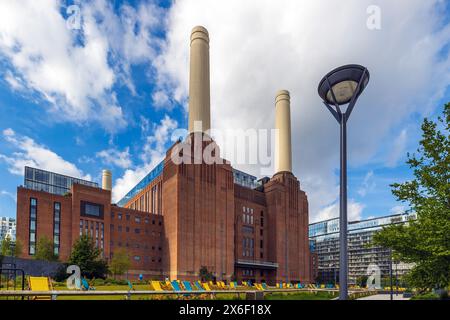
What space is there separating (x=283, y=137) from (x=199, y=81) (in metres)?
29.6

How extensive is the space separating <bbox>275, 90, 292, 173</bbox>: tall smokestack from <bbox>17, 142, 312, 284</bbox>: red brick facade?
1193cm

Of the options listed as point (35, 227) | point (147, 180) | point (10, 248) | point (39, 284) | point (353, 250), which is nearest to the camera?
point (39, 284)

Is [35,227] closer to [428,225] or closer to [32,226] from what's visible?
[32,226]

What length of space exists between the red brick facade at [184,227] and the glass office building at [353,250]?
2124 inches

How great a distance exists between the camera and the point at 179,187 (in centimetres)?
6894

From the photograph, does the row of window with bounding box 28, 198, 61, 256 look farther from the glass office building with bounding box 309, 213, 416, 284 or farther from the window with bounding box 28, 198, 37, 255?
the glass office building with bounding box 309, 213, 416, 284

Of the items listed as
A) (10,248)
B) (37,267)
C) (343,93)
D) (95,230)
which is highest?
(343,93)

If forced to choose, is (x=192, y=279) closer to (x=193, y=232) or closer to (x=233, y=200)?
(x=193, y=232)

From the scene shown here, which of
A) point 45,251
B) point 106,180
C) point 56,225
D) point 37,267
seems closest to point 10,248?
point 45,251

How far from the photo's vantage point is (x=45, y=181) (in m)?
108

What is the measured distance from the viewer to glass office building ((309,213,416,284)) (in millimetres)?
132000

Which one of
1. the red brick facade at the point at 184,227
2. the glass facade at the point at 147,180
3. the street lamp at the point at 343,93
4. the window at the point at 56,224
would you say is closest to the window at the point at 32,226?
the red brick facade at the point at 184,227

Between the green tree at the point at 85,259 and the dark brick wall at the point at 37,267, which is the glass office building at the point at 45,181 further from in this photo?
the green tree at the point at 85,259

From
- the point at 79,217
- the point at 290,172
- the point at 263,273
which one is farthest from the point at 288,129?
the point at 79,217
